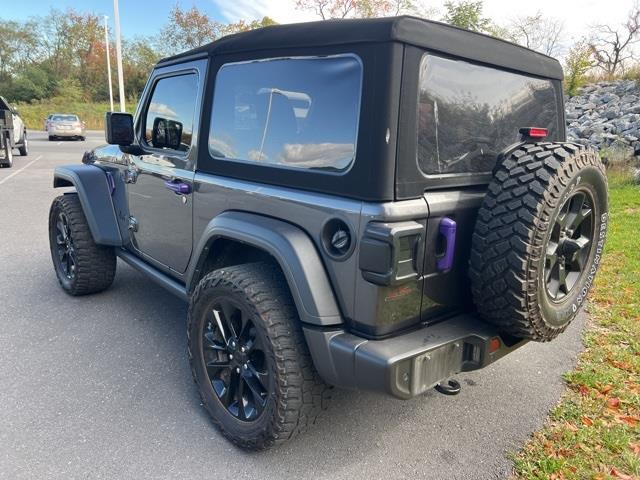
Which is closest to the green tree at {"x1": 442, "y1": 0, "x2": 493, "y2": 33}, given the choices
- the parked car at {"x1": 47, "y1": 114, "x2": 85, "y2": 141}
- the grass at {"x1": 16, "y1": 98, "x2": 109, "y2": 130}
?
the parked car at {"x1": 47, "y1": 114, "x2": 85, "y2": 141}

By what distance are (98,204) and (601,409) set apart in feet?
12.5

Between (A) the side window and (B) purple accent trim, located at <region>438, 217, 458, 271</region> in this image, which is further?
(A) the side window

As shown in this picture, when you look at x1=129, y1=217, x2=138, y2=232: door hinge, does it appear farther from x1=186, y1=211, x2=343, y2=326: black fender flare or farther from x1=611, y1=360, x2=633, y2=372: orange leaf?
x1=611, y1=360, x2=633, y2=372: orange leaf

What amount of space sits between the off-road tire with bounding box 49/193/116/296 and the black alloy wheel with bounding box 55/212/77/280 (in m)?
0.05

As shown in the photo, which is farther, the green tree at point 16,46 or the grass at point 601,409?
the green tree at point 16,46

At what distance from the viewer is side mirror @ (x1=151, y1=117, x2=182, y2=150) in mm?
3141

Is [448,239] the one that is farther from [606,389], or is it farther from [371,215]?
[606,389]

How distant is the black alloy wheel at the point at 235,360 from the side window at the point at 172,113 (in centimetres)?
113

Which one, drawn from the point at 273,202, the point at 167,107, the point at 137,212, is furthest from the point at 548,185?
the point at 137,212

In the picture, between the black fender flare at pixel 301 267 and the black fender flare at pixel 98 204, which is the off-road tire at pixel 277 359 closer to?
the black fender flare at pixel 301 267

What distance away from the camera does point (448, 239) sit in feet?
6.81

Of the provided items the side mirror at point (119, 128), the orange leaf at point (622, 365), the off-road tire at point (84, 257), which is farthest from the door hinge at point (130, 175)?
the orange leaf at point (622, 365)

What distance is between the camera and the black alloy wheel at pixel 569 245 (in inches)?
88.7

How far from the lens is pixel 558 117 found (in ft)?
9.97
